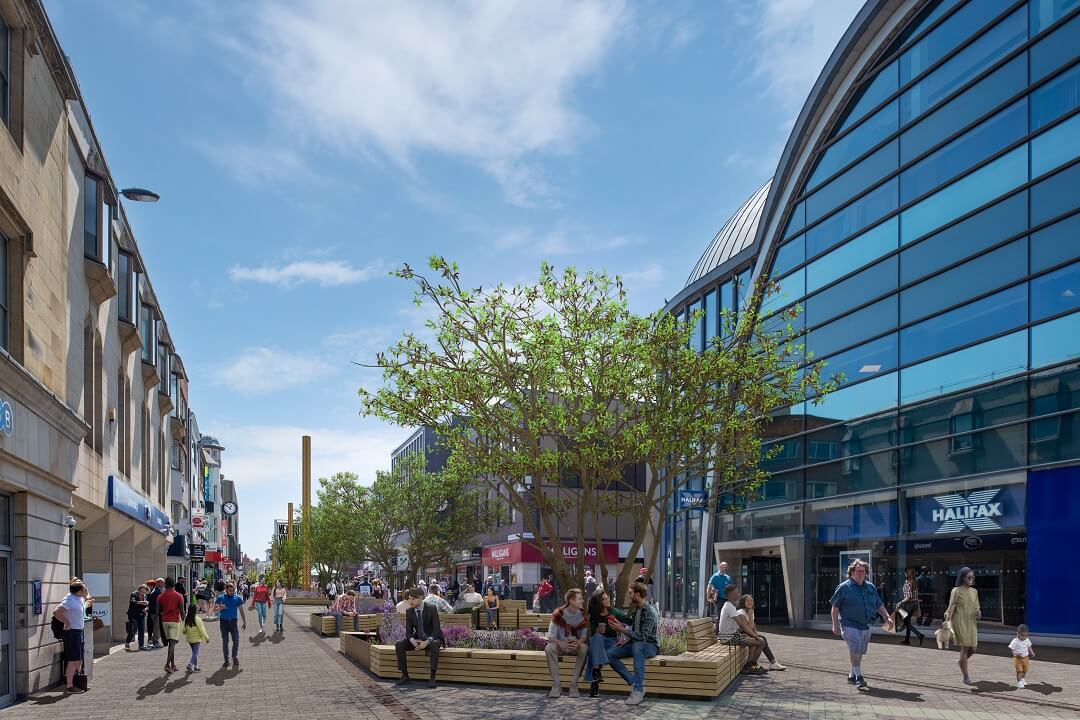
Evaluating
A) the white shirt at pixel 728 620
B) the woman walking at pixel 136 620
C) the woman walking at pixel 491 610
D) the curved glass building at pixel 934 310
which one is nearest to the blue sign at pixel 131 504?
the woman walking at pixel 136 620

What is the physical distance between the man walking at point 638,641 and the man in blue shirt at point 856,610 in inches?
108

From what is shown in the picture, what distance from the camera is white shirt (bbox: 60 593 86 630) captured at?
15437mm

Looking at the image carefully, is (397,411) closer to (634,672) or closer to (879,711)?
(634,672)

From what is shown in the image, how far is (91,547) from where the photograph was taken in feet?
81.6

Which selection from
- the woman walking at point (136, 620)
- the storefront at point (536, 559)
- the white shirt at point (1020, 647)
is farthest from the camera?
the storefront at point (536, 559)

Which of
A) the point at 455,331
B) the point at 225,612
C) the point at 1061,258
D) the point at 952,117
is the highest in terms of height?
the point at 952,117

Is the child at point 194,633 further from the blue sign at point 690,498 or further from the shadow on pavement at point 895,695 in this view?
the blue sign at point 690,498

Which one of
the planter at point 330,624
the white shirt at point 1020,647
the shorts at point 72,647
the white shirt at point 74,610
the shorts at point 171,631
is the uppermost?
the white shirt at point 74,610

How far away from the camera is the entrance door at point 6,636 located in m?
13.9

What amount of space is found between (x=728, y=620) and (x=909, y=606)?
7373mm

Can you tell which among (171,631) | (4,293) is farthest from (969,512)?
(4,293)

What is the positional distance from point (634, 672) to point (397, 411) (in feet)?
21.5

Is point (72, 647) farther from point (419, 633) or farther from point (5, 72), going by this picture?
point (5, 72)

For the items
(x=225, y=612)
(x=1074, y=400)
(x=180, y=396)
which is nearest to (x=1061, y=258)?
(x=1074, y=400)
